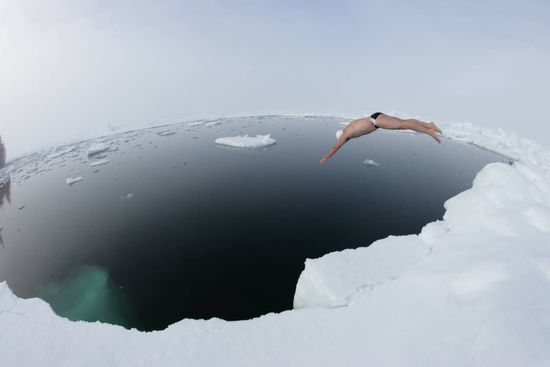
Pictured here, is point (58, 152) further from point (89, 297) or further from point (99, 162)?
point (89, 297)

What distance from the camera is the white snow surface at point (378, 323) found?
773 cm

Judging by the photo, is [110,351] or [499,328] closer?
[499,328]

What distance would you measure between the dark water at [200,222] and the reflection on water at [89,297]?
0.25 feet

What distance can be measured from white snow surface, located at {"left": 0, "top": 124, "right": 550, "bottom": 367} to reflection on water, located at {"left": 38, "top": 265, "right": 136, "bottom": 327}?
3.49 m

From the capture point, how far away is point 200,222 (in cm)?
2358

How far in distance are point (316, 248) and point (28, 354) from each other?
602 inches

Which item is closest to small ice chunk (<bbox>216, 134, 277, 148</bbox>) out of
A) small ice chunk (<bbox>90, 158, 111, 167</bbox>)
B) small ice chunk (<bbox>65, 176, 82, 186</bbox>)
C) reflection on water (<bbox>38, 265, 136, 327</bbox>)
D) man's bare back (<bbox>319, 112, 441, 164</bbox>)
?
small ice chunk (<bbox>90, 158, 111, 167</bbox>)

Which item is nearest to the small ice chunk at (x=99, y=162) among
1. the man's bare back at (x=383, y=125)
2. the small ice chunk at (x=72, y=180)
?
the small ice chunk at (x=72, y=180)

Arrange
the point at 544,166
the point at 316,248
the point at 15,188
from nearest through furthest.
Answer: the point at 316,248 < the point at 544,166 < the point at 15,188

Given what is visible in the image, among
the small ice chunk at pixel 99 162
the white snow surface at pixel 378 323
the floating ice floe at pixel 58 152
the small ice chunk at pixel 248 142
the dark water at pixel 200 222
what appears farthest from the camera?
the floating ice floe at pixel 58 152

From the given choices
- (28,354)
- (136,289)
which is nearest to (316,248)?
(136,289)

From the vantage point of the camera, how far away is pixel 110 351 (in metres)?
8.75

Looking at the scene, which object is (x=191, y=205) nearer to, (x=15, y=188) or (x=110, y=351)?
(x=110, y=351)

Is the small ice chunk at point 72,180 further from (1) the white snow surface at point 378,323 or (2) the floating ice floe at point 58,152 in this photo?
(1) the white snow surface at point 378,323
